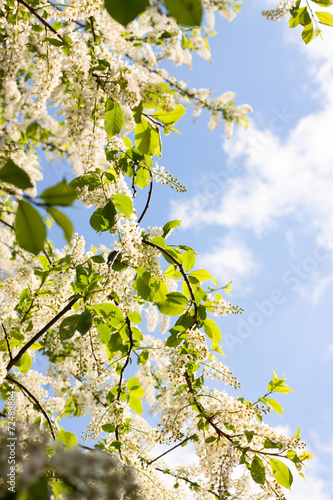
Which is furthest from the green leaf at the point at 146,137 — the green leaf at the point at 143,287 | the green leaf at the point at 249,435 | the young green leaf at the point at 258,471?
the young green leaf at the point at 258,471

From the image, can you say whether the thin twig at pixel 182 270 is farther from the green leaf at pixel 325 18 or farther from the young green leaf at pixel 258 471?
the green leaf at pixel 325 18

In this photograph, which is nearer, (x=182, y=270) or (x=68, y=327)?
(x=68, y=327)

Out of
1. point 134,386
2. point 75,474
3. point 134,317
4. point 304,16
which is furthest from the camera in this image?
point 134,386

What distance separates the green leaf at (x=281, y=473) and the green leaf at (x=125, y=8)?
65.2 inches

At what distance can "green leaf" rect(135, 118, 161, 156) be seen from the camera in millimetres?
1578

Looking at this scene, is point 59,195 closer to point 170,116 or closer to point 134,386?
point 170,116

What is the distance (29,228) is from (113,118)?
44.7 inches

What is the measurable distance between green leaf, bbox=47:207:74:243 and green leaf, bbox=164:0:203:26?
0.30 m

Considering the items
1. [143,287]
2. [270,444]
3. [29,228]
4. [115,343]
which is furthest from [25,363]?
[29,228]

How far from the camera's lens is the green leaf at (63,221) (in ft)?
1.72

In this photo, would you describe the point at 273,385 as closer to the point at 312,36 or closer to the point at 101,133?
the point at 101,133

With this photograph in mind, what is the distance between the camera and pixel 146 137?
1.58 meters

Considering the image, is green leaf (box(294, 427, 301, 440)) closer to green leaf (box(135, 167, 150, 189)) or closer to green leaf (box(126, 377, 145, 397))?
green leaf (box(126, 377, 145, 397))

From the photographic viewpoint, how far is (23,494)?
0.47 meters
